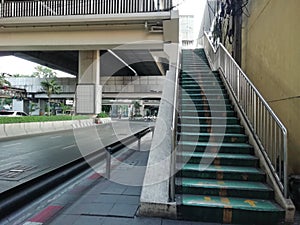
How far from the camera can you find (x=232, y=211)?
3.42 metres

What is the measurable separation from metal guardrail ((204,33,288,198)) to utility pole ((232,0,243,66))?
1.09 m

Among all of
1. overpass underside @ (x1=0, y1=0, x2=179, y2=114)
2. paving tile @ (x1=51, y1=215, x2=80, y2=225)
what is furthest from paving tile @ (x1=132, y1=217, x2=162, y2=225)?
overpass underside @ (x1=0, y1=0, x2=179, y2=114)

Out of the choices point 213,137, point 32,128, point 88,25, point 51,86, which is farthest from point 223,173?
point 51,86

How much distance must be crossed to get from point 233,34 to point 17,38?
988 centimetres

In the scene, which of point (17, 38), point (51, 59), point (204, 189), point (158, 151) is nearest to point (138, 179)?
point (158, 151)

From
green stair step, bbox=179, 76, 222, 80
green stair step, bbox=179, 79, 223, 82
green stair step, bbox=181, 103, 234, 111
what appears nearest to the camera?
green stair step, bbox=181, 103, 234, 111

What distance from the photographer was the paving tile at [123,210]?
367 centimetres

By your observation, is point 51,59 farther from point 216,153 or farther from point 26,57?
point 216,153

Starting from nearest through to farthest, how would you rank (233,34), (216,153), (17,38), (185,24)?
(216,153)
(233,34)
(17,38)
(185,24)

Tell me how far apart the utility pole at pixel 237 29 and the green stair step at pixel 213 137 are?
3.13 meters

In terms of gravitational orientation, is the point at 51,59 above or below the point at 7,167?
above

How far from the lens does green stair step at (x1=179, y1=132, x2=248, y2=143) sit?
5.15 m

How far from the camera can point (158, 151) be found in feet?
14.1

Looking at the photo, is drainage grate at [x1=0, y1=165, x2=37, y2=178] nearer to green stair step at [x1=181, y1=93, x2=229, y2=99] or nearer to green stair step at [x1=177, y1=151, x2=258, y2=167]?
green stair step at [x1=177, y1=151, x2=258, y2=167]
